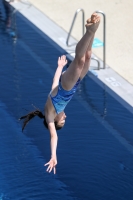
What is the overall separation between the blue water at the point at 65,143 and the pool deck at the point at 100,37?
370 millimetres

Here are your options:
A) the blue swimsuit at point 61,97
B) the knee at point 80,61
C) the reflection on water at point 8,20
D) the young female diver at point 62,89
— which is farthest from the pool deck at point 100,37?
the knee at point 80,61

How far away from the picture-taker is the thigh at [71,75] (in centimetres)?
667

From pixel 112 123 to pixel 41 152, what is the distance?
152 centimetres

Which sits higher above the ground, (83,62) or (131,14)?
(83,62)

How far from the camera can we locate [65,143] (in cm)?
956

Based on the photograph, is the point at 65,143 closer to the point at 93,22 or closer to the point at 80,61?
the point at 80,61

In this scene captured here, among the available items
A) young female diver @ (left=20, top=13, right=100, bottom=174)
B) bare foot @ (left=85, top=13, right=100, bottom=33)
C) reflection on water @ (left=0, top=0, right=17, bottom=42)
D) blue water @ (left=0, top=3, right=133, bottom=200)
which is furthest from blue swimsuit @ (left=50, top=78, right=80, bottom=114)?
reflection on water @ (left=0, top=0, right=17, bottom=42)

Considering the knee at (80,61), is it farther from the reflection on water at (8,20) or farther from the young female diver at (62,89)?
the reflection on water at (8,20)

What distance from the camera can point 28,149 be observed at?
31.1 feet

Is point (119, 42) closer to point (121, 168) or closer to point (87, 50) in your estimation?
point (121, 168)

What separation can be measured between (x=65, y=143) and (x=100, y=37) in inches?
179

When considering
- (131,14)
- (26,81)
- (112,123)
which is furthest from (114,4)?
(112,123)

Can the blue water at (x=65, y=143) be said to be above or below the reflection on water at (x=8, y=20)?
above

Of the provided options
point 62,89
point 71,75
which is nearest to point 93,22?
point 71,75
